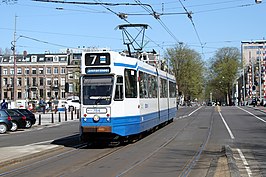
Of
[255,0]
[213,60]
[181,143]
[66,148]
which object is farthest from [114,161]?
[213,60]

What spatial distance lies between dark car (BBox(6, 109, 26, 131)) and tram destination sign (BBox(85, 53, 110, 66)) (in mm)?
14503

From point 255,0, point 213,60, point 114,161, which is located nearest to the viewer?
point 114,161

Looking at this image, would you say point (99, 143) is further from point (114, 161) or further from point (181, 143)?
point (114, 161)

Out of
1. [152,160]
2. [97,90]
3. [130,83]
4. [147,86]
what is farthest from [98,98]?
[147,86]

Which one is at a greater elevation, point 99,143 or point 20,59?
point 20,59

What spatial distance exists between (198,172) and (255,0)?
14.5 metres

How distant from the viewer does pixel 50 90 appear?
111812mm

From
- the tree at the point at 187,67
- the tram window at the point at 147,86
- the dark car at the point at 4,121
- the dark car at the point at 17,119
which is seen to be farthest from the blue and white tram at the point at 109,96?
the tree at the point at 187,67

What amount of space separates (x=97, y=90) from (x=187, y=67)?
7393 centimetres

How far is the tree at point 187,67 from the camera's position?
88938 mm

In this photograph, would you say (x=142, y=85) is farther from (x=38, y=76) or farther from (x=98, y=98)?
(x=38, y=76)

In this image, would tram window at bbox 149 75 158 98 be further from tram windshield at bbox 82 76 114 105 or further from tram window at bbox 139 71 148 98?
tram windshield at bbox 82 76 114 105

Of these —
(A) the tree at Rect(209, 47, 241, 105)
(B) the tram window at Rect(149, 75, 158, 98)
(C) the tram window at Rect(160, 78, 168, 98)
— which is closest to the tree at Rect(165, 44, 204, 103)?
(A) the tree at Rect(209, 47, 241, 105)

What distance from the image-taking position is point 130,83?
703 inches
